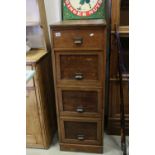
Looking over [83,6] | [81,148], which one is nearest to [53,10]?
[83,6]

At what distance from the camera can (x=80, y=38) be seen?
1.48 meters

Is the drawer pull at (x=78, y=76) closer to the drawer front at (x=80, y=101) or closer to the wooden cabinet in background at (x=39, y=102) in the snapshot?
the drawer front at (x=80, y=101)

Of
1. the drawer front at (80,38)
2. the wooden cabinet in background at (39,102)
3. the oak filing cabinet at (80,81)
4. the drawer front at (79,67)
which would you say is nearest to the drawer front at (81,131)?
the oak filing cabinet at (80,81)

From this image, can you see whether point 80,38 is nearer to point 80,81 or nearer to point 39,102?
point 80,81

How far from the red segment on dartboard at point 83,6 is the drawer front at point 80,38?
1.55 ft

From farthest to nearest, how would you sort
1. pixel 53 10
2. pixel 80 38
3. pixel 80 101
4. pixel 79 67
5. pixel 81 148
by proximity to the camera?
pixel 53 10 < pixel 81 148 < pixel 80 101 < pixel 79 67 < pixel 80 38

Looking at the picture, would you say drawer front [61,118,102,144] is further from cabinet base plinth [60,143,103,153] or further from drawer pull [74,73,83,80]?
drawer pull [74,73,83,80]

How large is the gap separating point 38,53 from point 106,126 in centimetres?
111

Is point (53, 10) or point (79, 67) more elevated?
point (53, 10)

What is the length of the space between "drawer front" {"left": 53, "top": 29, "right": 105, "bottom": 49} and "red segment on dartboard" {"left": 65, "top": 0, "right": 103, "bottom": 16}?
47 cm

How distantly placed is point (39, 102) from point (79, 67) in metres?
0.49

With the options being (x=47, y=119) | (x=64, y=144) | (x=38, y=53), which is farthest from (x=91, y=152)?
(x=38, y=53)
